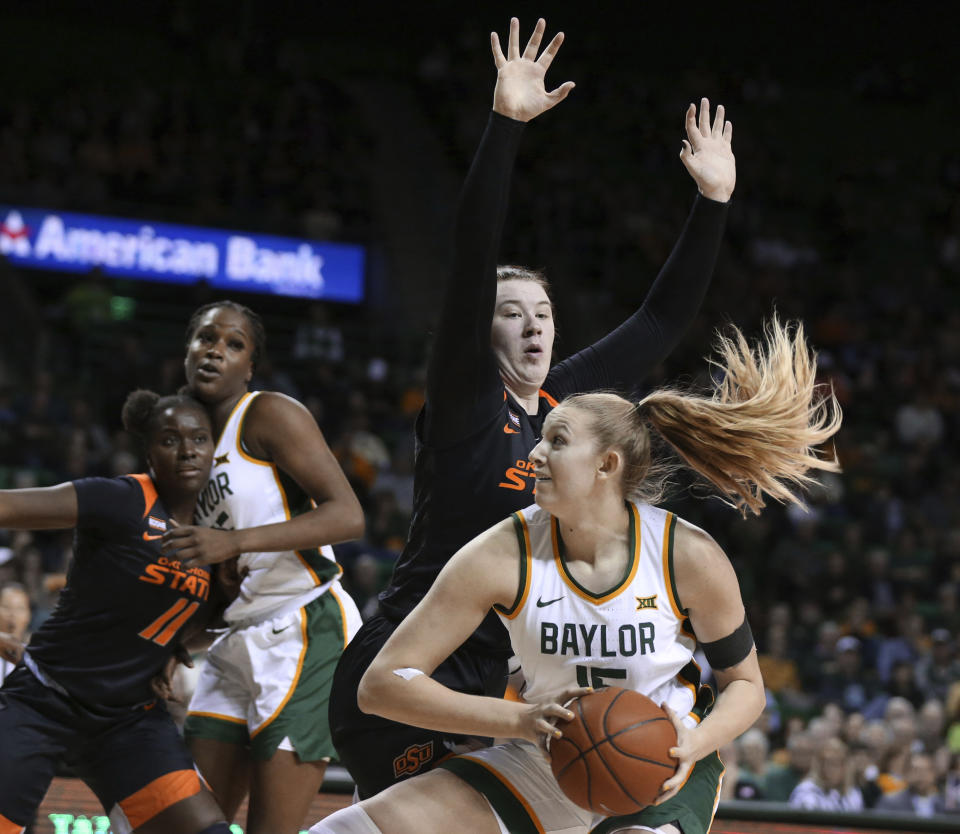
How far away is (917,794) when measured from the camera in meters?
6.97

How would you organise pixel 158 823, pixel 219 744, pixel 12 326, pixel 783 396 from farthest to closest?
pixel 12 326, pixel 219 744, pixel 158 823, pixel 783 396

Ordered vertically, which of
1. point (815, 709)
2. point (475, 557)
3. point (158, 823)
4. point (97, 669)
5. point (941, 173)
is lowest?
point (815, 709)

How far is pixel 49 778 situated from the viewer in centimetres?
335

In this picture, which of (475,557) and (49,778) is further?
(49,778)

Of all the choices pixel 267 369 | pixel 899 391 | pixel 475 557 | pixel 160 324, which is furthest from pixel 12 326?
pixel 475 557

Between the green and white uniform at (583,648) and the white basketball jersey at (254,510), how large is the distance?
1.07 metres

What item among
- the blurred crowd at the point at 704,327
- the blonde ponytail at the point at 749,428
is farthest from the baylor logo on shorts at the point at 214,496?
the blurred crowd at the point at 704,327

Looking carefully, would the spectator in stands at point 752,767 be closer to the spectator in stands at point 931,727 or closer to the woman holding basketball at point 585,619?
the spectator in stands at point 931,727

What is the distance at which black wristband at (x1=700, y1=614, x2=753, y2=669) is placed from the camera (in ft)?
8.68

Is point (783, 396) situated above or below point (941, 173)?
below

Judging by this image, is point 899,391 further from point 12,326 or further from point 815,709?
point 12,326

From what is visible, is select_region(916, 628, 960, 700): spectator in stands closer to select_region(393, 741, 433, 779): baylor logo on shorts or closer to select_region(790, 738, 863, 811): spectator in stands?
select_region(790, 738, 863, 811): spectator in stands

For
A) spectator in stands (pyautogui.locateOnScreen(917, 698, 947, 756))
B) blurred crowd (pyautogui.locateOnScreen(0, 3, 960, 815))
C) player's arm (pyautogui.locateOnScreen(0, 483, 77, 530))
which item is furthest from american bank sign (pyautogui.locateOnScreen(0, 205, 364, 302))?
player's arm (pyautogui.locateOnScreen(0, 483, 77, 530))

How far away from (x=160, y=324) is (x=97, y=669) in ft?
25.9
